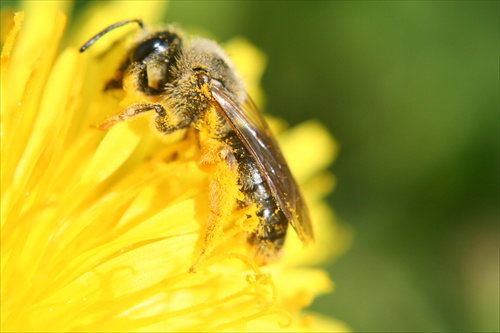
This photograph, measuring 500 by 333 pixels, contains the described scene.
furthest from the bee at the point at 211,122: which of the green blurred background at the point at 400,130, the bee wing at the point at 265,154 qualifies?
the green blurred background at the point at 400,130

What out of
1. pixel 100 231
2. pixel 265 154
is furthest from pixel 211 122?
pixel 100 231

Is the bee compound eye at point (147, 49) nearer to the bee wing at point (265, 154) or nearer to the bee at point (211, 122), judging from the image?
the bee at point (211, 122)

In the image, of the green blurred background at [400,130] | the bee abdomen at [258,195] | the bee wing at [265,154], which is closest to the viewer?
the bee wing at [265,154]

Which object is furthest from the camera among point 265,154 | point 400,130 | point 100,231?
point 400,130

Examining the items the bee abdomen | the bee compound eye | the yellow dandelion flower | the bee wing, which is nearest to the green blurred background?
the yellow dandelion flower

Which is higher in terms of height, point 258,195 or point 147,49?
point 147,49

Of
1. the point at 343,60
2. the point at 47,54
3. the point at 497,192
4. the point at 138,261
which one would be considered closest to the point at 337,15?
the point at 343,60

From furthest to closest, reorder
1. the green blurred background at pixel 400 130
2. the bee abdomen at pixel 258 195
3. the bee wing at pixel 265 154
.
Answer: the green blurred background at pixel 400 130 → the bee abdomen at pixel 258 195 → the bee wing at pixel 265 154

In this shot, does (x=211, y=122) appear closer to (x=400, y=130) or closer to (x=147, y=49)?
(x=147, y=49)

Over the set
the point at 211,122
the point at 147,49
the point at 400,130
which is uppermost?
the point at 400,130
